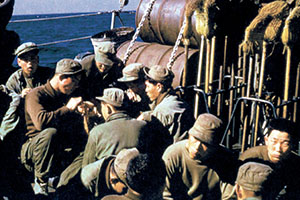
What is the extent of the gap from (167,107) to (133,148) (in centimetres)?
135

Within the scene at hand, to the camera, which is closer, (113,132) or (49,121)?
(113,132)

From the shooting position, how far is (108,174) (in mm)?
3838

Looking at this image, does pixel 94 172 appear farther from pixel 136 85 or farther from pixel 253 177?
pixel 136 85

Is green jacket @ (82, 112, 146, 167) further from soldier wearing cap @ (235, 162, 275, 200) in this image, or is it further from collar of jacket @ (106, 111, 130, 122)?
soldier wearing cap @ (235, 162, 275, 200)

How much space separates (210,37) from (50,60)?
24.1 m

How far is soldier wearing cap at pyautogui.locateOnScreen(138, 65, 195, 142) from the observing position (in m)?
5.03

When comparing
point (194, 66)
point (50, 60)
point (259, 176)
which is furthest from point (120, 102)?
point (50, 60)

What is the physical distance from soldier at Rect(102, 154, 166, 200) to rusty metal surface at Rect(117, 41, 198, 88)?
3826 mm

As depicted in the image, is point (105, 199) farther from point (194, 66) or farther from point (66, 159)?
point (194, 66)

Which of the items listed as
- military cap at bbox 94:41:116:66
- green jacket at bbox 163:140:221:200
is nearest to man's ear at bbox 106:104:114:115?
green jacket at bbox 163:140:221:200

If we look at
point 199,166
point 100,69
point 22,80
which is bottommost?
point 199,166

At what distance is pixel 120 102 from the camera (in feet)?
14.8

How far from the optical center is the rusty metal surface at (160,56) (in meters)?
7.26

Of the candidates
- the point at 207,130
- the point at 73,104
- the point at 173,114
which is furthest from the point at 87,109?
the point at 207,130
